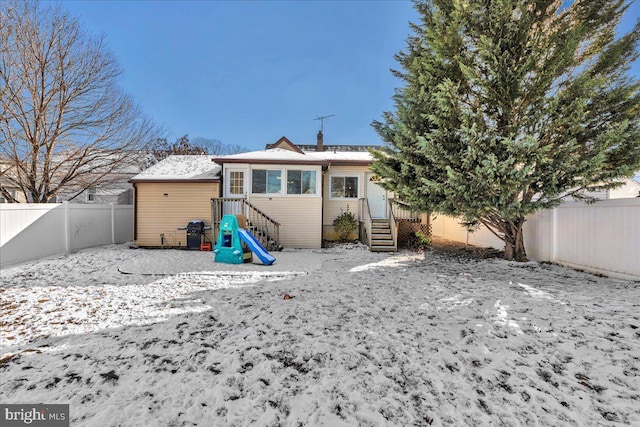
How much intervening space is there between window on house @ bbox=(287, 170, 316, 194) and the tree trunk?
647 centimetres

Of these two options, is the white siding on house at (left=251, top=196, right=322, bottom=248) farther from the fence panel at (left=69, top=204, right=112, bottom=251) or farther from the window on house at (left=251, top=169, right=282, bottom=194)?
the fence panel at (left=69, top=204, right=112, bottom=251)

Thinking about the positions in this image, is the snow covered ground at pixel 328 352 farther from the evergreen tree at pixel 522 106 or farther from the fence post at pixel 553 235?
the evergreen tree at pixel 522 106

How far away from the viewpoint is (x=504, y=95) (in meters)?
6.06

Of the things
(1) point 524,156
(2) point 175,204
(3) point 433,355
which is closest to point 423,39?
(1) point 524,156

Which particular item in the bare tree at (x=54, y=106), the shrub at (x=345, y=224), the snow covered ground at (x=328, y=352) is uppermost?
the bare tree at (x=54, y=106)


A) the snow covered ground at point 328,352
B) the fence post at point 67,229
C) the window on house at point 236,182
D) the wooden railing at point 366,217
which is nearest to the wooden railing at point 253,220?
the window on house at point 236,182

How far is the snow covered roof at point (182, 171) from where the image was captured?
1065cm

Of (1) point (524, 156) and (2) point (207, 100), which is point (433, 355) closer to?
(1) point (524, 156)

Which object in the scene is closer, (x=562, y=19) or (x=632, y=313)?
(x=632, y=313)

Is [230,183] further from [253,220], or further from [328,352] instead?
[328,352]

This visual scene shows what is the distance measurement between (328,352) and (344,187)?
9925 mm

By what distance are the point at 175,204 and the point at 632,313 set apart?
40.4 feet

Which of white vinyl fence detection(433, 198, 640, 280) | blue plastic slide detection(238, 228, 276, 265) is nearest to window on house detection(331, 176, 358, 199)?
blue plastic slide detection(238, 228, 276, 265)

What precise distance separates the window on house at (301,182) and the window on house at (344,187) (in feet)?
5.78
